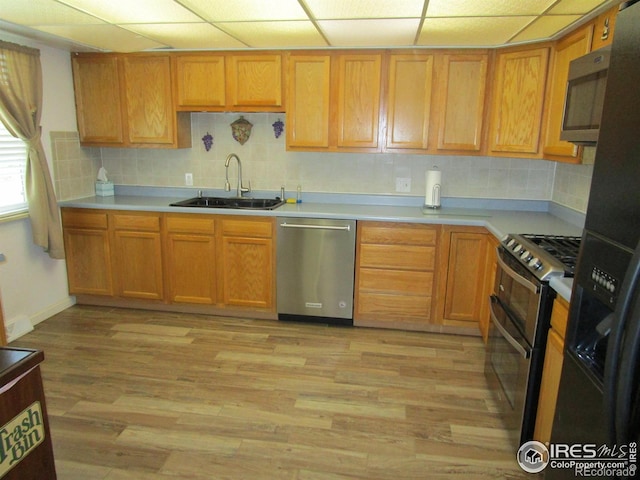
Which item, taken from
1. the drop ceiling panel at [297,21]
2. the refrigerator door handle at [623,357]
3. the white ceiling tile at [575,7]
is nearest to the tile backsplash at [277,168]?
the drop ceiling panel at [297,21]

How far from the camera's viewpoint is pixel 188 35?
125 inches

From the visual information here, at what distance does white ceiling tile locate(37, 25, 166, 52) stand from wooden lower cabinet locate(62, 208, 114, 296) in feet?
4.28

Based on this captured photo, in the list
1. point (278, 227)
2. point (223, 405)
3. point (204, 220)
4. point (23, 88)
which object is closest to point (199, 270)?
point (204, 220)

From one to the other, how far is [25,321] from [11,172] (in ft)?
3.65

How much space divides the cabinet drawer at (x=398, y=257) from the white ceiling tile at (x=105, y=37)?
2.25 meters

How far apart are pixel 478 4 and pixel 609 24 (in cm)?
65

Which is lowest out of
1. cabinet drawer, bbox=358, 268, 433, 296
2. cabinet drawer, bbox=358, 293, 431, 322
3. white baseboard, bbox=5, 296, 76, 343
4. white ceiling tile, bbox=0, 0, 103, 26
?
white baseboard, bbox=5, 296, 76, 343

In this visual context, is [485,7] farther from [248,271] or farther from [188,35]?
[248,271]

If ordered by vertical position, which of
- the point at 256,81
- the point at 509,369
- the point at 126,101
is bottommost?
the point at 509,369

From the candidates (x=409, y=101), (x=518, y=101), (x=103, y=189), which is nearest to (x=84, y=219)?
(x=103, y=189)

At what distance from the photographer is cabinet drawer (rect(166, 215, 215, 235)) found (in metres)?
3.63

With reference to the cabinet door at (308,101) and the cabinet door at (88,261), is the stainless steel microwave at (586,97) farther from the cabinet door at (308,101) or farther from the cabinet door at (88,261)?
the cabinet door at (88,261)
